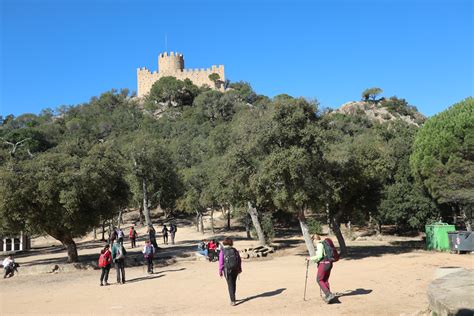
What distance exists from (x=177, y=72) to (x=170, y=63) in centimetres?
357

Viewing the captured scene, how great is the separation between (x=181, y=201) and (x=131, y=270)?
27395 mm

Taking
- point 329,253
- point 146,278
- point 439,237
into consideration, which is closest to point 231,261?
point 329,253

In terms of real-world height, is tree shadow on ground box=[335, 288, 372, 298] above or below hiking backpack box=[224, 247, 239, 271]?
below

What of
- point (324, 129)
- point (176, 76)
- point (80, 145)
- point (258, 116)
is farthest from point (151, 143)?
point (176, 76)

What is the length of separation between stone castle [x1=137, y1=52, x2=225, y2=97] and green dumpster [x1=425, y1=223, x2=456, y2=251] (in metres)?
108

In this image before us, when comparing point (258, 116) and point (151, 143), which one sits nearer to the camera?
point (258, 116)

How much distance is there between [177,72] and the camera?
129 metres

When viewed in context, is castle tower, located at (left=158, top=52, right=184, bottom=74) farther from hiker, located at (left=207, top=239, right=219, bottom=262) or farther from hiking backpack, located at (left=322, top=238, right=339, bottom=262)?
hiking backpack, located at (left=322, top=238, right=339, bottom=262)

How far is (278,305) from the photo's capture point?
33.6ft

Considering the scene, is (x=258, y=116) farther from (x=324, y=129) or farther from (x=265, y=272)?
(x=265, y=272)

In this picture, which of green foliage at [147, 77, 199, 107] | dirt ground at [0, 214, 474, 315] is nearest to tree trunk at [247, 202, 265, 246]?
dirt ground at [0, 214, 474, 315]

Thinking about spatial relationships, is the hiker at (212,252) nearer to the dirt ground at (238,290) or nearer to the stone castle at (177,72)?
the dirt ground at (238,290)

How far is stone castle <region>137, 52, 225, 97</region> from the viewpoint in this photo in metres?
129

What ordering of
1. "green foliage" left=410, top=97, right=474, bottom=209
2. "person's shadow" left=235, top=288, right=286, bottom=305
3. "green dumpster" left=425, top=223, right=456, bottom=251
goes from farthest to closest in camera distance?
"green foliage" left=410, top=97, right=474, bottom=209
"green dumpster" left=425, top=223, right=456, bottom=251
"person's shadow" left=235, top=288, right=286, bottom=305
